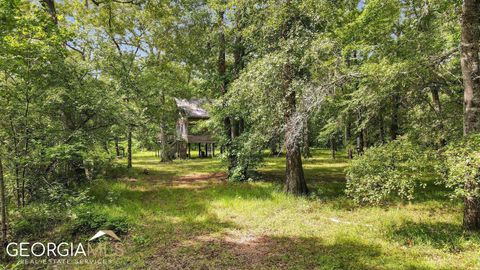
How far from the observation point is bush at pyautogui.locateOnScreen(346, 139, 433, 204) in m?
5.27

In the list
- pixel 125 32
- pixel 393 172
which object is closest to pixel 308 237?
pixel 393 172

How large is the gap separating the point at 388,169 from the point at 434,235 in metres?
2.06

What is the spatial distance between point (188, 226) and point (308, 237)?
327 cm

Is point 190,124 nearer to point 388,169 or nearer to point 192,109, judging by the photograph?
point 192,109

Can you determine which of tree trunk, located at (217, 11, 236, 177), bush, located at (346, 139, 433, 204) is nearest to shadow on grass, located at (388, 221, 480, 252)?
bush, located at (346, 139, 433, 204)

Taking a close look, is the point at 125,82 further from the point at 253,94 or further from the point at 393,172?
the point at 393,172

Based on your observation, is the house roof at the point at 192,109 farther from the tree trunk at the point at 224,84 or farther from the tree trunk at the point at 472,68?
the tree trunk at the point at 472,68

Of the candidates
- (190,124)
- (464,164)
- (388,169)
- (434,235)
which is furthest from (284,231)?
(190,124)

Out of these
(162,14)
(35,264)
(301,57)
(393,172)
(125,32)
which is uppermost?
(125,32)

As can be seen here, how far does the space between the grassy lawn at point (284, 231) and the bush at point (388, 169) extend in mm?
1128

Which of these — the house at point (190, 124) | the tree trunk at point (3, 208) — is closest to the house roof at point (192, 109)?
the house at point (190, 124)

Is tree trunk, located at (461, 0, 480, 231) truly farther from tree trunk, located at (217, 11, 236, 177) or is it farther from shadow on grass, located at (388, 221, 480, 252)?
tree trunk, located at (217, 11, 236, 177)

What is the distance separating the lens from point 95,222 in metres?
7.00

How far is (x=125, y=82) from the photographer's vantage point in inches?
569
